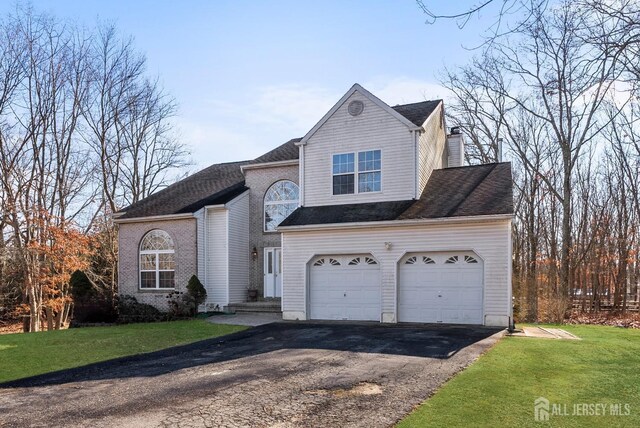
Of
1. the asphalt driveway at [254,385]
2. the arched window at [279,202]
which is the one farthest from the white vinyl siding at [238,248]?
the asphalt driveway at [254,385]

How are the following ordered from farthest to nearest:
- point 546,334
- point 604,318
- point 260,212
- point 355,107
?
point 604,318, point 260,212, point 355,107, point 546,334

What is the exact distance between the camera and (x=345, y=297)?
1670 centimetres

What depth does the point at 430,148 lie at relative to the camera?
19062 mm

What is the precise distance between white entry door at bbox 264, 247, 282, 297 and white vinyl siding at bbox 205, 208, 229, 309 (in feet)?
5.90

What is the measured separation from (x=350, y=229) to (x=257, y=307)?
5546 mm

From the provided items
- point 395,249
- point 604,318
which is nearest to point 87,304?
point 395,249

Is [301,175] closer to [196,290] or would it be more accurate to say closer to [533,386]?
[196,290]

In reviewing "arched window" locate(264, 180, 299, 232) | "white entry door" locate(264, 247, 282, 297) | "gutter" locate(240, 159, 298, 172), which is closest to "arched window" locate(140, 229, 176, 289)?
"white entry door" locate(264, 247, 282, 297)

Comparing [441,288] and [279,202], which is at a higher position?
[279,202]

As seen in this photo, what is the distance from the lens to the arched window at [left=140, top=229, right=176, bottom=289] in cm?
2069

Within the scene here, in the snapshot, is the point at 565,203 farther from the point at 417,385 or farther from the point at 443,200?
the point at 417,385

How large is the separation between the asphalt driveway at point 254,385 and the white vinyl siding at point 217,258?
695 cm

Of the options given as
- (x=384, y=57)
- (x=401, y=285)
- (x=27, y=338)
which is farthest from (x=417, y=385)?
(x=27, y=338)

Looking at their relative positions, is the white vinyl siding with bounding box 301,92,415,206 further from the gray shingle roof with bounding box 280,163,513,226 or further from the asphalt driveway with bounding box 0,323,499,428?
the asphalt driveway with bounding box 0,323,499,428
